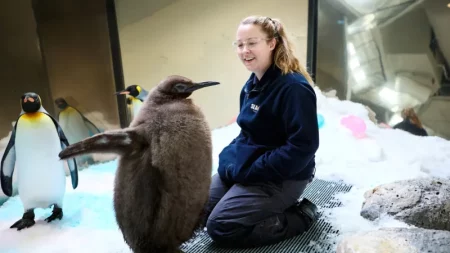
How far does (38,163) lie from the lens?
1570 millimetres

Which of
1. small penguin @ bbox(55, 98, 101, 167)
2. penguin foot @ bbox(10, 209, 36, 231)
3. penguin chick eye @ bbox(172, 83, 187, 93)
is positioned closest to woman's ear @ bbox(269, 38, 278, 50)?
penguin chick eye @ bbox(172, 83, 187, 93)

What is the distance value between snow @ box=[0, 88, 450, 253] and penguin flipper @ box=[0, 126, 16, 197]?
0.19 metres

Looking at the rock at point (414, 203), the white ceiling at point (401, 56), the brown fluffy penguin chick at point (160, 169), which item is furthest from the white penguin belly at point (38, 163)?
the white ceiling at point (401, 56)

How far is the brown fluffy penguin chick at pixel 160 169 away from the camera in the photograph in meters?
0.99

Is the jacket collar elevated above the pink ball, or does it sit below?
above

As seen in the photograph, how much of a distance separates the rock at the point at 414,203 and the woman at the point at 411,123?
1.16m

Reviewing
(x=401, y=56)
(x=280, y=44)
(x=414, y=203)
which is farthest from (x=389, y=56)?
(x=280, y=44)

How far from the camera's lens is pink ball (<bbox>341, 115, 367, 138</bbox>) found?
256cm

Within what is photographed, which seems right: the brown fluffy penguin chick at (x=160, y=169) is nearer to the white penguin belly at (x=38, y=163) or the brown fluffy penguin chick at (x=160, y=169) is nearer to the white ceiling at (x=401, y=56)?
the white penguin belly at (x=38, y=163)

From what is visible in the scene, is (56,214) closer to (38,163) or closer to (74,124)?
(38,163)

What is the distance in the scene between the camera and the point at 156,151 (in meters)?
0.99

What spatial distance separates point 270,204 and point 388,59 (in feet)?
6.09

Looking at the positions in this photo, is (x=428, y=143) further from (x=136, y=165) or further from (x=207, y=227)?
(x=136, y=165)

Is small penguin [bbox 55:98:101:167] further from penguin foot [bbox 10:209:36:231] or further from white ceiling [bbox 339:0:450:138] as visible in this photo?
white ceiling [bbox 339:0:450:138]
